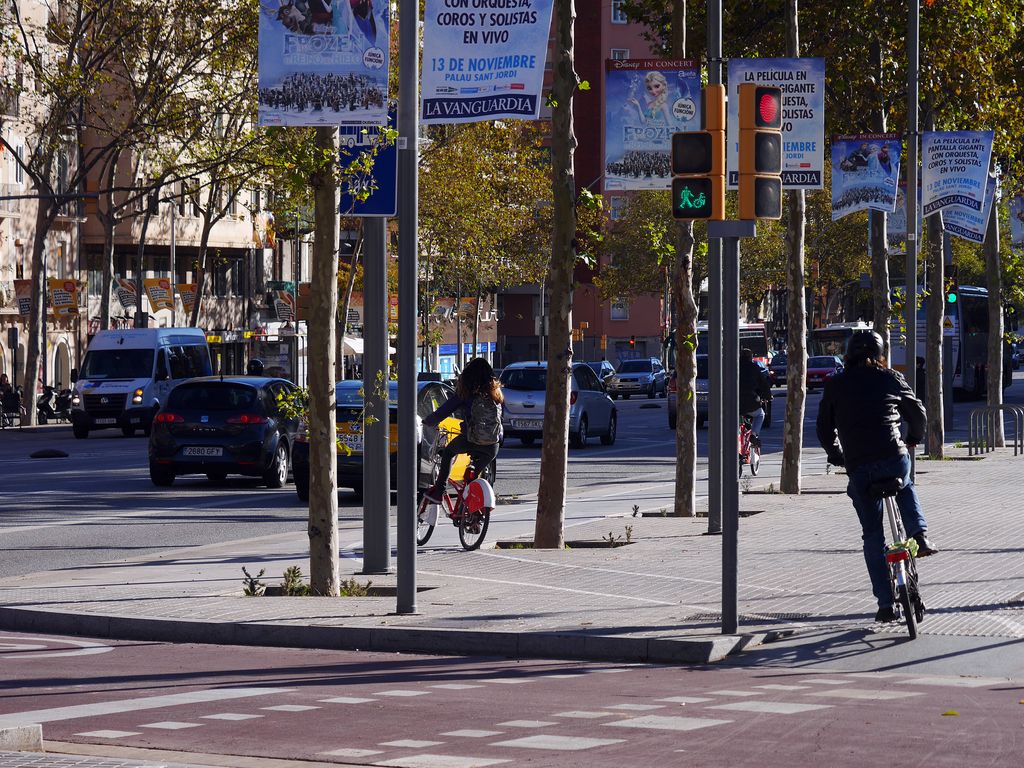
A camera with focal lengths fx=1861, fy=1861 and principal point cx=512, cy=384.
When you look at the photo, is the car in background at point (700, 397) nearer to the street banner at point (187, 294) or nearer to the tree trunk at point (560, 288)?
the tree trunk at point (560, 288)

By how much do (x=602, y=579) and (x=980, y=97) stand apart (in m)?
22.4

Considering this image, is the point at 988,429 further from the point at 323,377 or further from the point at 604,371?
the point at 604,371

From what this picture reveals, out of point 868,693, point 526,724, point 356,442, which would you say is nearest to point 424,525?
point 356,442

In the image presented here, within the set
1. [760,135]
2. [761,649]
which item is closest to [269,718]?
[761,649]

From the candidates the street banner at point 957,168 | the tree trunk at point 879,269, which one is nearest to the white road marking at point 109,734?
the tree trunk at point 879,269

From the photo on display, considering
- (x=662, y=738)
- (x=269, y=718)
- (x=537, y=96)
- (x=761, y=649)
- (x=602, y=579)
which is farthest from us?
(x=602, y=579)

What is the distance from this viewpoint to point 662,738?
8.09 meters

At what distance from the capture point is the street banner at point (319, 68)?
1226 centimetres

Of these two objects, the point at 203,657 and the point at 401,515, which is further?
the point at 401,515

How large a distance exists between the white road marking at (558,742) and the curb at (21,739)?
75.0 inches

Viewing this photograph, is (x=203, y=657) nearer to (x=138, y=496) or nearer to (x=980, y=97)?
(x=138, y=496)

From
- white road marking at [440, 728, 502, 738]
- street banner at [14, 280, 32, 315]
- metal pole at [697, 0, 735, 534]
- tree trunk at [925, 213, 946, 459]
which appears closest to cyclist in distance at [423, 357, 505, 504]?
metal pole at [697, 0, 735, 534]

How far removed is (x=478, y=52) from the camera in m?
13.2

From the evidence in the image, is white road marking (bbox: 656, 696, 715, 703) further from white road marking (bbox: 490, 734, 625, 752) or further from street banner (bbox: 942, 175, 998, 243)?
street banner (bbox: 942, 175, 998, 243)
